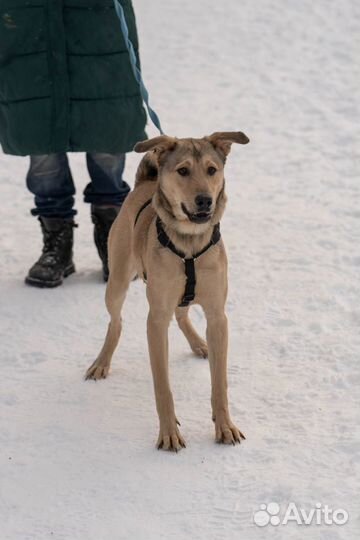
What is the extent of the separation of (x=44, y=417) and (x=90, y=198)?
1.85 metres

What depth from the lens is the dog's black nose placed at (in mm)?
3621

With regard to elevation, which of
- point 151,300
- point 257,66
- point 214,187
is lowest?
point 257,66

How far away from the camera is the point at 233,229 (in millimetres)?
6277

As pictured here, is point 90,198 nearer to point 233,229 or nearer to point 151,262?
point 233,229

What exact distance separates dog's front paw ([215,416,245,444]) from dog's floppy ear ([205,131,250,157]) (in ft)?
3.80

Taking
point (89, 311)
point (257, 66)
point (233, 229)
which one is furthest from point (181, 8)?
point (89, 311)

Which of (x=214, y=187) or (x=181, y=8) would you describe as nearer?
(x=214, y=187)

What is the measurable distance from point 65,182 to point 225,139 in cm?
194

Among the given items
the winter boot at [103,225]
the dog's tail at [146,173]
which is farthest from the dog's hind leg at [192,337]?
the winter boot at [103,225]

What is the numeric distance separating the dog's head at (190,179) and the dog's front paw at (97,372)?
1009 millimetres

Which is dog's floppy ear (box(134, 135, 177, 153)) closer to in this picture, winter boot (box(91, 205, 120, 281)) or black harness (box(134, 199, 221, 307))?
black harness (box(134, 199, 221, 307))

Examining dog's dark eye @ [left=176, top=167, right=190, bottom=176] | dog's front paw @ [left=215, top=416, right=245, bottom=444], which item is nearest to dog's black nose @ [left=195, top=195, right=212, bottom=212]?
dog's dark eye @ [left=176, top=167, right=190, bottom=176]

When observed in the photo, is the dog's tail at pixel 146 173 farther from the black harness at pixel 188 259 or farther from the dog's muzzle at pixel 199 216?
the dog's muzzle at pixel 199 216

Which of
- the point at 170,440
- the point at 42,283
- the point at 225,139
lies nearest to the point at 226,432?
the point at 170,440
